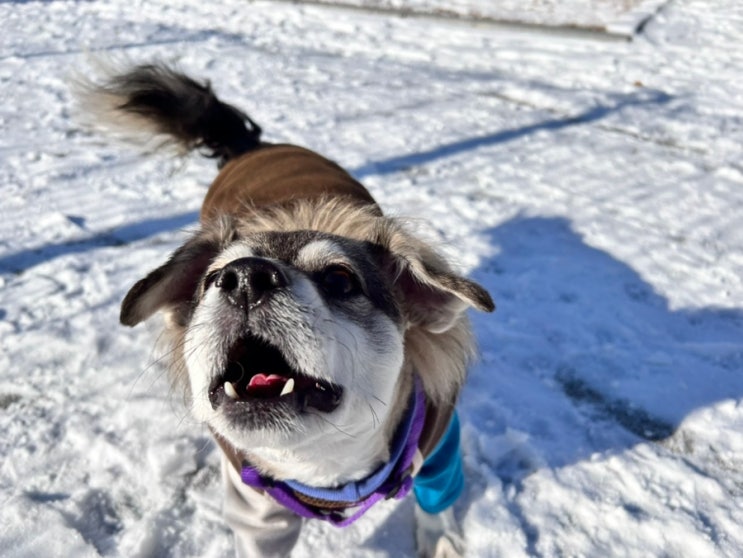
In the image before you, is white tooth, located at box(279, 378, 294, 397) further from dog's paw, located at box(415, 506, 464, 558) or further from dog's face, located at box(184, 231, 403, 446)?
dog's paw, located at box(415, 506, 464, 558)

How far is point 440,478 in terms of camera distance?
6.74ft

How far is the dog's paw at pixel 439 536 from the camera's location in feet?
6.96

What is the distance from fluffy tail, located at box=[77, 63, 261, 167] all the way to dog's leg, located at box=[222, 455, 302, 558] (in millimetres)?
2004

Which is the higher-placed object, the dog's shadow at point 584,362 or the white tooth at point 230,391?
the white tooth at point 230,391

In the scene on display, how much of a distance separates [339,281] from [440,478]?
0.86 metres

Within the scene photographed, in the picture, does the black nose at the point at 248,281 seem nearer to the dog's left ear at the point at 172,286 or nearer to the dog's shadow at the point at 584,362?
the dog's left ear at the point at 172,286

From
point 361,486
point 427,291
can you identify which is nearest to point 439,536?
point 361,486

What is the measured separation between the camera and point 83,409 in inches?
102

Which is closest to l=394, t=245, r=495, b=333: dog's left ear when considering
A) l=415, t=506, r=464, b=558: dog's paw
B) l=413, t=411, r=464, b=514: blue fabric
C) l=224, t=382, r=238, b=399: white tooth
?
l=413, t=411, r=464, b=514: blue fabric

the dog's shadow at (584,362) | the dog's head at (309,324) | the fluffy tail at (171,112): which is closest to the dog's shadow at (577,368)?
the dog's shadow at (584,362)

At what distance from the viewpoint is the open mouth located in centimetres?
144

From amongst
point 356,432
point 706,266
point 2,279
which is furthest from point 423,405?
point 2,279

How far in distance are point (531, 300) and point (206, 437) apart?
5.96ft

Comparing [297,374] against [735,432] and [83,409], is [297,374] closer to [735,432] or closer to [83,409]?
[83,409]
